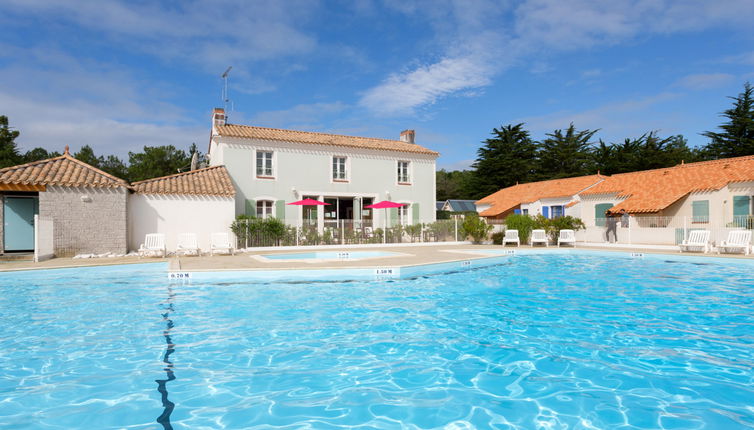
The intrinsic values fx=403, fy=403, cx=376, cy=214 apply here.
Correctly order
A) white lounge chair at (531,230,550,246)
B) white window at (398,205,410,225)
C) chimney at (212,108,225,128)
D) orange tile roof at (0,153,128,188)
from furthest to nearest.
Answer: white window at (398,205,410,225) < chimney at (212,108,225,128) < white lounge chair at (531,230,550,246) < orange tile roof at (0,153,128,188)

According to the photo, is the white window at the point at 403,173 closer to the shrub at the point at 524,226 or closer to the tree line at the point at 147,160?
the shrub at the point at 524,226

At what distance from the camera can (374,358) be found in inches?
197

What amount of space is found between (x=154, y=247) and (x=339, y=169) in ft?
36.6

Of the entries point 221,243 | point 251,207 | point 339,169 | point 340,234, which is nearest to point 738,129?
point 339,169

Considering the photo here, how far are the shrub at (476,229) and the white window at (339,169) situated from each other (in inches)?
288

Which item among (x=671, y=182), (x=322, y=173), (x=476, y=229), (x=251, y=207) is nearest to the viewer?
(x=251, y=207)

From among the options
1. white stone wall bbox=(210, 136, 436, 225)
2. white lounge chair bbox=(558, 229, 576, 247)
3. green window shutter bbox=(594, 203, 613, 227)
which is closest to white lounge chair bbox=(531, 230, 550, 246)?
white lounge chair bbox=(558, 229, 576, 247)

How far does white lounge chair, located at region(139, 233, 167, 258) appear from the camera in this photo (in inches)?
560

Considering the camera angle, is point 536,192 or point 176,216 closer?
point 176,216

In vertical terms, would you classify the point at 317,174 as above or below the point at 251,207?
above

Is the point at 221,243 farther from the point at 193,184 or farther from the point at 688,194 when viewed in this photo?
the point at 688,194

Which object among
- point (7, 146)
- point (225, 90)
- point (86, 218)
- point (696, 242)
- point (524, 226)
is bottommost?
point (696, 242)

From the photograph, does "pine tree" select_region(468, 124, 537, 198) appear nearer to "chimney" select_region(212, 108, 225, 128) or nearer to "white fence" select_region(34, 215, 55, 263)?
"chimney" select_region(212, 108, 225, 128)

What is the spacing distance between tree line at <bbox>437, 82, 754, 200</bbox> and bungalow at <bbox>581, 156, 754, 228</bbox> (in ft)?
55.4
